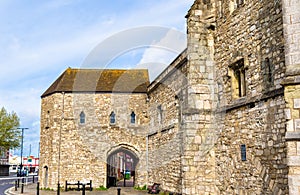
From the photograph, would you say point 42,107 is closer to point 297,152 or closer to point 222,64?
point 222,64

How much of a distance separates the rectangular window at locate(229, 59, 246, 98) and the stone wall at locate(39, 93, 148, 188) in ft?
41.7

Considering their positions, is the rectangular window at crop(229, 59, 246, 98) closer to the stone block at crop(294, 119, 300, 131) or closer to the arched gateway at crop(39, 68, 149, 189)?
the stone block at crop(294, 119, 300, 131)

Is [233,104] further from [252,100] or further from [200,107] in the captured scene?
[200,107]

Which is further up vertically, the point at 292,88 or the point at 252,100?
the point at 252,100

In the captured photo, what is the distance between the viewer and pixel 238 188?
420 inches

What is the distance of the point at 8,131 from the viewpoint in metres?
39.7

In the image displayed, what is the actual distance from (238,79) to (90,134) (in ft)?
46.5

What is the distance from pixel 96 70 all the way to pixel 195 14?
48.1 ft

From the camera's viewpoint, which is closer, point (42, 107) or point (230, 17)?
point (230, 17)

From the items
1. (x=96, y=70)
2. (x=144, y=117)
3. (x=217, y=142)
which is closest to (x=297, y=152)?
(x=217, y=142)

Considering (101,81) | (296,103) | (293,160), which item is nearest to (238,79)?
(296,103)

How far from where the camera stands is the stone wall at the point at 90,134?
23.0 meters

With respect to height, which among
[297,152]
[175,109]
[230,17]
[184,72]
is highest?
[230,17]

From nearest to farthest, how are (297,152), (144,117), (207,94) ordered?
1. (297,152)
2. (207,94)
3. (144,117)
